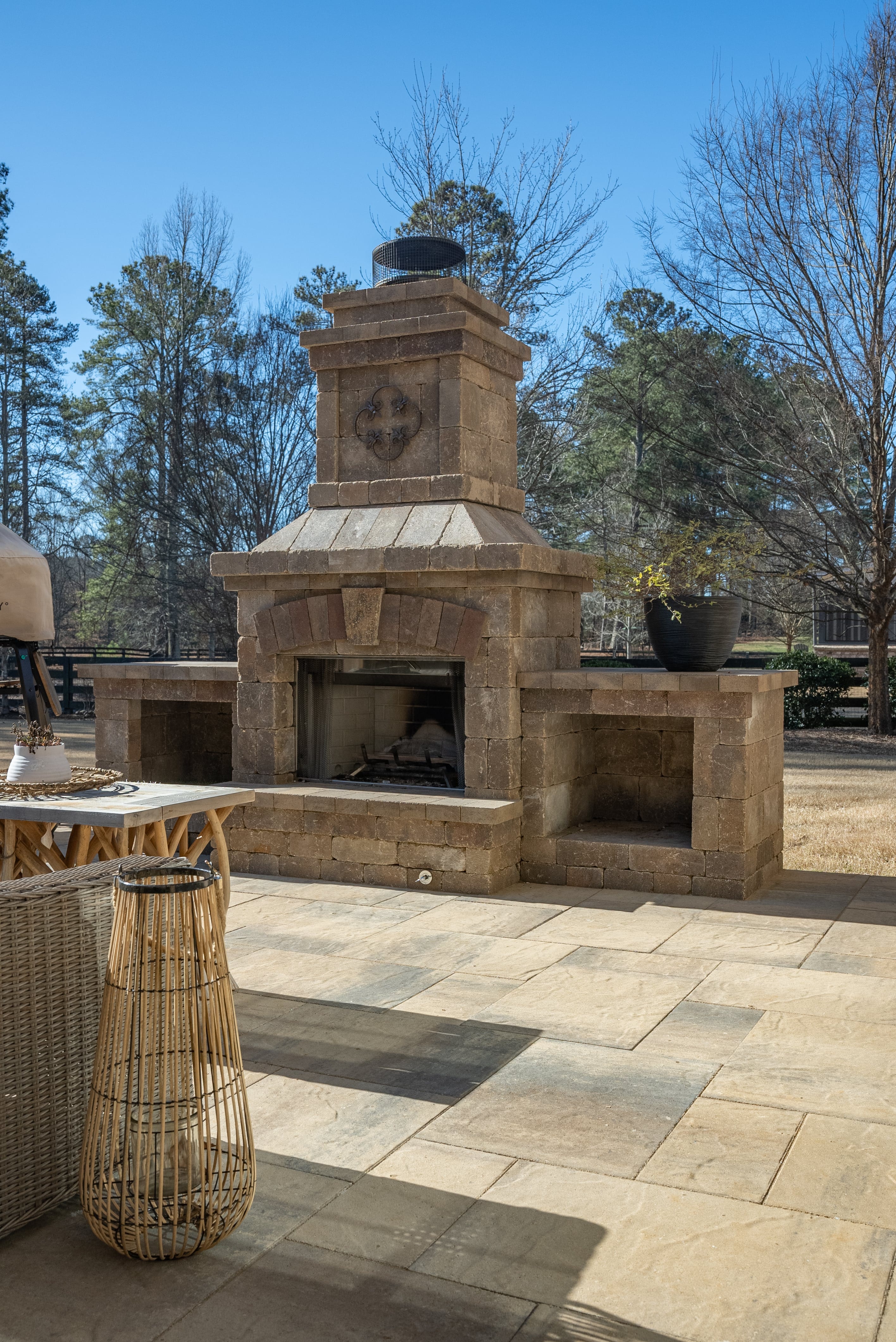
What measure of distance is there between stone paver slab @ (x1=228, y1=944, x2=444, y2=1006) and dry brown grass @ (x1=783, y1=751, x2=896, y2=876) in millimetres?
3422

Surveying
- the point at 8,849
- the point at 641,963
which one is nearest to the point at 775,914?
the point at 641,963

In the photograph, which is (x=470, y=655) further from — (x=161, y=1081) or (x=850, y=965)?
(x=161, y=1081)

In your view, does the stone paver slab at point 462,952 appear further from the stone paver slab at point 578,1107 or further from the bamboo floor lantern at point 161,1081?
the bamboo floor lantern at point 161,1081

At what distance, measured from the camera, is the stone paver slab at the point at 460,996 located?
4.00m

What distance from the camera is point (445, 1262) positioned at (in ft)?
7.65

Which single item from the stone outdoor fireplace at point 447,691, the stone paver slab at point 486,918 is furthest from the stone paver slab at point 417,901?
the stone outdoor fireplace at point 447,691

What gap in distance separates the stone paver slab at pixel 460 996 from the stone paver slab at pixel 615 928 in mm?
684

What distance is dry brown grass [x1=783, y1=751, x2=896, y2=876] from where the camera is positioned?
23.4ft

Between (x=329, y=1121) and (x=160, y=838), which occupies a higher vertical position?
(x=160, y=838)

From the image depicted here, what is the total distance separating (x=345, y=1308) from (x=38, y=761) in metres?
2.44

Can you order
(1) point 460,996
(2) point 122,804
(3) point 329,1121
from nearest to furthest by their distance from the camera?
(3) point 329,1121 → (2) point 122,804 → (1) point 460,996

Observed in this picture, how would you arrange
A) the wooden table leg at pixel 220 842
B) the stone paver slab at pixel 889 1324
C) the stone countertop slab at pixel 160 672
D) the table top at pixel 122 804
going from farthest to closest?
the stone countertop slab at pixel 160 672
the wooden table leg at pixel 220 842
the table top at pixel 122 804
the stone paver slab at pixel 889 1324

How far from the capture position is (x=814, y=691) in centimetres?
1608

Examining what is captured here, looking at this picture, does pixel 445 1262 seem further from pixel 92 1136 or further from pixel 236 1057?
pixel 92 1136
